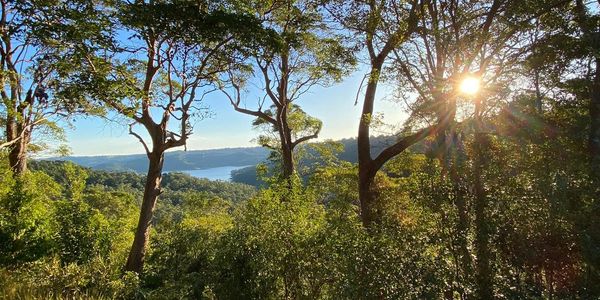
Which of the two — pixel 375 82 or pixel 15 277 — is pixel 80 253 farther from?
pixel 375 82

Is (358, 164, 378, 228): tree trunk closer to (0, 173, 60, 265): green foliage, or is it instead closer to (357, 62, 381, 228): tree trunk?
(357, 62, 381, 228): tree trunk

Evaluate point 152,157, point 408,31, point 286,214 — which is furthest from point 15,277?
point 408,31

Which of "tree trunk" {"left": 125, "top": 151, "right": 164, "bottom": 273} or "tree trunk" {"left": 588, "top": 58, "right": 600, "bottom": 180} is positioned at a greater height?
"tree trunk" {"left": 588, "top": 58, "right": 600, "bottom": 180}

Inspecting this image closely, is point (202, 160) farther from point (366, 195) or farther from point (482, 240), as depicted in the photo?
point (482, 240)

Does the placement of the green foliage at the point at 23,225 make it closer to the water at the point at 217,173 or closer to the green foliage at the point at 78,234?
the green foliage at the point at 78,234

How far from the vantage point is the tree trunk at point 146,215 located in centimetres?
790

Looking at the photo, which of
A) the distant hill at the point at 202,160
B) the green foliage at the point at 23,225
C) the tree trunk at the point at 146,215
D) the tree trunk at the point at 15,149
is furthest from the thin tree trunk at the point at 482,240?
the distant hill at the point at 202,160

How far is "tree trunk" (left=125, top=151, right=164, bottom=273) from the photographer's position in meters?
7.90

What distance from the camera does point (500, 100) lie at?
23.5 ft

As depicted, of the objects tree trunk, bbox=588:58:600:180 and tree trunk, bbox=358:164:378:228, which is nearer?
tree trunk, bbox=588:58:600:180

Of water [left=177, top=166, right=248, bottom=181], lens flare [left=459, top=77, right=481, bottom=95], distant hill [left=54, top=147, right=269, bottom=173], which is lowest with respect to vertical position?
water [left=177, top=166, right=248, bottom=181]

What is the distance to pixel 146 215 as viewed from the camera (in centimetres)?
813

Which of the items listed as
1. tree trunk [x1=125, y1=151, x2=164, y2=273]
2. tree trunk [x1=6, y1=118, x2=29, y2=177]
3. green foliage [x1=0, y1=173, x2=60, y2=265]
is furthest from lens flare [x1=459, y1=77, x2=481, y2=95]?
tree trunk [x1=6, y1=118, x2=29, y2=177]

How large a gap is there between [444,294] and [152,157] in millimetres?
6606
